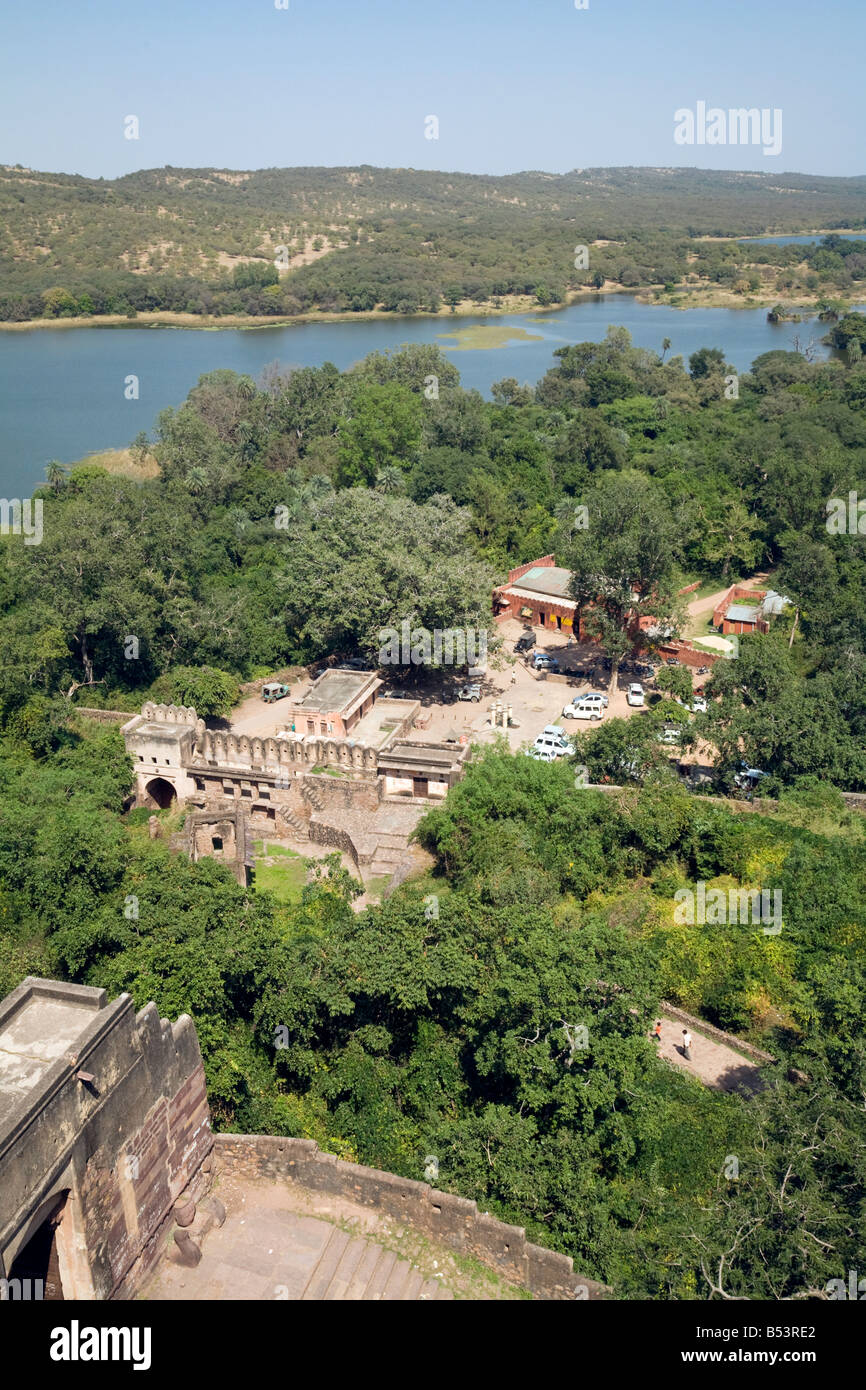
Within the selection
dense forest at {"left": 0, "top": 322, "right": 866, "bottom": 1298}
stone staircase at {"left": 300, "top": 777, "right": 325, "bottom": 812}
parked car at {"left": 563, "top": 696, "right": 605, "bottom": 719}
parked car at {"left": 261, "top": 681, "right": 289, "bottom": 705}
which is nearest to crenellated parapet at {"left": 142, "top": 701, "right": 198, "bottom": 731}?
dense forest at {"left": 0, "top": 322, "right": 866, "bottom": 1298}

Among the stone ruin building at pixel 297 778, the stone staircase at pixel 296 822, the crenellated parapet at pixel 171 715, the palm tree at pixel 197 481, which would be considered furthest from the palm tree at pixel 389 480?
the stone staircase at pixel 296 822

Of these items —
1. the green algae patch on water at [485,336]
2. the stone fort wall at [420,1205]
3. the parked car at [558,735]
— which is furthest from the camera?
the green algae patch on water at [485,336]

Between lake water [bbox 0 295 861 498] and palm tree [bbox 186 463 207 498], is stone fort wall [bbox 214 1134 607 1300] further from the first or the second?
lake water [bbox 0 295 861 498]

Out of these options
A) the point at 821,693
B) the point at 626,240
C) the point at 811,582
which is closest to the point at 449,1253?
the point at 821,693

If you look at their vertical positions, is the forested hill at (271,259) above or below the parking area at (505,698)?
above

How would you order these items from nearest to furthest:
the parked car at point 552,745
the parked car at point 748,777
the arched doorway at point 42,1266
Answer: the arched doorway at point 42,1266 → the parked car at point 748,777 → the parked car at point 552,745

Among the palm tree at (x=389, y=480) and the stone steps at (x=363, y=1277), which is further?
the palm tree at (x=389, y=480)

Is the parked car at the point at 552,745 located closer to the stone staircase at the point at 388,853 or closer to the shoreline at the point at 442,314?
the stone staircase at the point at 388,853

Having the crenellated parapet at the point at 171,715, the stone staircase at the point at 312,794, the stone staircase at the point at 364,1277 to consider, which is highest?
the crenellated parapet at the point at 171,715
